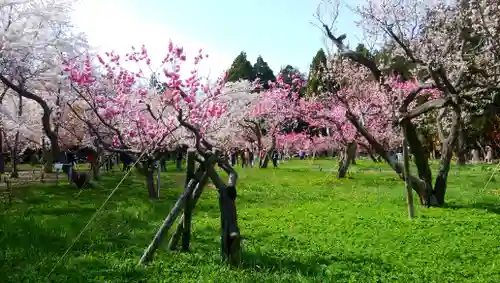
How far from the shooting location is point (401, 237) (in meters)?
9.08

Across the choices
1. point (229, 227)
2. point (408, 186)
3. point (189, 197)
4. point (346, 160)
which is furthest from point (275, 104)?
point (229, 227)

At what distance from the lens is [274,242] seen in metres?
8.70

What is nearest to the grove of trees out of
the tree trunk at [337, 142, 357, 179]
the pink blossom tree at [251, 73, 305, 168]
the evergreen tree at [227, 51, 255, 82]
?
the tree trunk at [337, 142, 357, 179]

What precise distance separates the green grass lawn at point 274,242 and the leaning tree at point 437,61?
1.52 meters

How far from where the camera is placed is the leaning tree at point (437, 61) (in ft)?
40.8

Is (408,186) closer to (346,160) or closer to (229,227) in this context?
(229,227)

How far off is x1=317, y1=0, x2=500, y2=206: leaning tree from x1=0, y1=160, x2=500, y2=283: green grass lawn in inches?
59.8

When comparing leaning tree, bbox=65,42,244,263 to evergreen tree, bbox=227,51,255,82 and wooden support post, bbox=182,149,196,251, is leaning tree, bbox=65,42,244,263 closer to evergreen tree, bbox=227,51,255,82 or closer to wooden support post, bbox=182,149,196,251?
wooden support post, bbox=182,149,196,251

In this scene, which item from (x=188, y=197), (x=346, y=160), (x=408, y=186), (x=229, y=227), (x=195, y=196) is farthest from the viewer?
(x=346, y=160)

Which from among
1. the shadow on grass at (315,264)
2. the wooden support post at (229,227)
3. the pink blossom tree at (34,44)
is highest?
the pink blossom tree at (34,44)

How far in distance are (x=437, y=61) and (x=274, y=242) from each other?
24.3 ft

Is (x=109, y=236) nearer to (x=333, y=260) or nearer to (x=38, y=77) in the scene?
(x=333, y=260)

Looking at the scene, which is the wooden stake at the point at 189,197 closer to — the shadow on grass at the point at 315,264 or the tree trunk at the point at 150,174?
the shadow on grass at the point at 315,264

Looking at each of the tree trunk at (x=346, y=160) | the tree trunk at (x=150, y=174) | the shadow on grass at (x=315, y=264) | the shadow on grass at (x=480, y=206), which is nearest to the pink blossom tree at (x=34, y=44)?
the tree trunk at (x=150, y=174)
